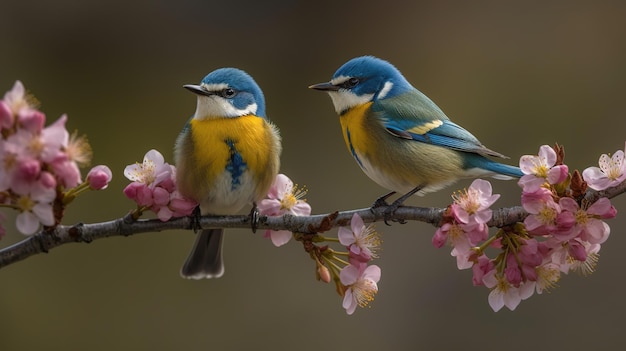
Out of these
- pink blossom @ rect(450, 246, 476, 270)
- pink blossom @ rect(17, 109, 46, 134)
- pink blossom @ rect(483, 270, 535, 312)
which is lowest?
pink blossom @ rect(483, 270, 535, 312)

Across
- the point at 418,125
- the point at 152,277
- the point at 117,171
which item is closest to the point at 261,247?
the point at 152,277

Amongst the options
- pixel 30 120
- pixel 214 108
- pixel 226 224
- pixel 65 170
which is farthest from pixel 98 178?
pixel 214 108

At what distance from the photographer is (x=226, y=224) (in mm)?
2258

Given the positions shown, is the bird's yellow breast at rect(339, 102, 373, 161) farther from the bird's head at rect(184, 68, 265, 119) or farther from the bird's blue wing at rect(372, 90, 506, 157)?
the bird's head at rect(184, 68, 265, 119)

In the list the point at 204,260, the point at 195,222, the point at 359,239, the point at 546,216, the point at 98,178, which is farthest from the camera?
the point at 204,260

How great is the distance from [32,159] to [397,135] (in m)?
1.48

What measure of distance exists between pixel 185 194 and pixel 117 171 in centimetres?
295

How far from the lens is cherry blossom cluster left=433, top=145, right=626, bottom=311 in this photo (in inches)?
80.0

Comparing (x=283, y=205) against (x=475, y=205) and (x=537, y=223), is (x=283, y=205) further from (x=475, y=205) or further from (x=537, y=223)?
(x=537, y=223)

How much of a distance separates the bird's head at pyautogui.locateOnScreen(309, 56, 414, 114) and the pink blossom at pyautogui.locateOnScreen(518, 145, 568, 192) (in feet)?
2.99

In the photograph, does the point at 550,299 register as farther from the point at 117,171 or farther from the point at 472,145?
the point at 117,171

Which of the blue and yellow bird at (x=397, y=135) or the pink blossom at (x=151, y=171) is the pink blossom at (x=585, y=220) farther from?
the pink blossom at (x=151, y=171)

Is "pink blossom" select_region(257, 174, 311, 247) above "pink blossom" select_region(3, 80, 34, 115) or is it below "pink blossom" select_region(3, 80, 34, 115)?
below

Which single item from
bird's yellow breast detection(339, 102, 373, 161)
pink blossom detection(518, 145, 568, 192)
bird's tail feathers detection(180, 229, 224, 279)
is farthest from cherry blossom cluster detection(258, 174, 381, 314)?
bird's tail feathers detection(180, 229, 224, 279)
